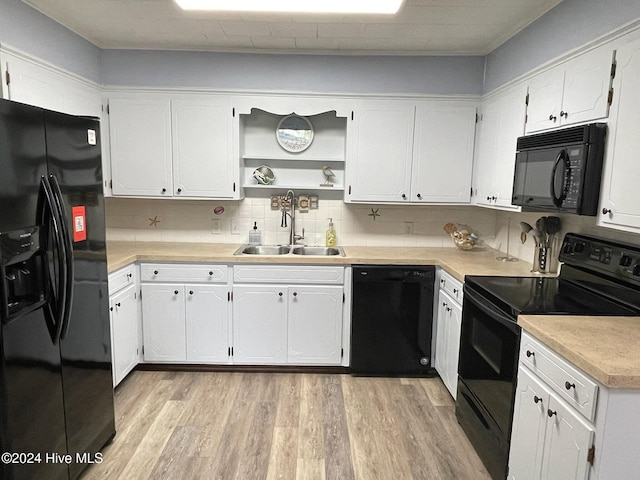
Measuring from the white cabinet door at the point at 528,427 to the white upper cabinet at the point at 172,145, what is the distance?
2419 mm

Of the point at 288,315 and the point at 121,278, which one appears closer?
the point at 121,278

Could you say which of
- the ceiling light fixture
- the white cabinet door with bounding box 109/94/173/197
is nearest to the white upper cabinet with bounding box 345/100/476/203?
the ceiling light fixture

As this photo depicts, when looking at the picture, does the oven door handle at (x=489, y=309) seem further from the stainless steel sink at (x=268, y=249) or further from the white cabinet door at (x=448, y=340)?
the stainless steel sink at (x=268, y=249)

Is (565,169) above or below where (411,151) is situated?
below

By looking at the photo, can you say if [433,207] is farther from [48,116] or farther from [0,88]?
[0,88]

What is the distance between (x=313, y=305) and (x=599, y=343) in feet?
6.46

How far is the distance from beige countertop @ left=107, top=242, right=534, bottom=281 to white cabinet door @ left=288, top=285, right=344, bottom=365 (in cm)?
25

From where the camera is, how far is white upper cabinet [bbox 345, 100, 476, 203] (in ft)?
10.6

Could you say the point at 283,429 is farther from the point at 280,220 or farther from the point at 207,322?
the point at 280,220

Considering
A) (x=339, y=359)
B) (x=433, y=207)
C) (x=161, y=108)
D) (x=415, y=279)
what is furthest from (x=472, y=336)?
(x=161, y=108)

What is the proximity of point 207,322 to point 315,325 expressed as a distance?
0.82 metres

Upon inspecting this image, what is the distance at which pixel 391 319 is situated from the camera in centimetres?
311

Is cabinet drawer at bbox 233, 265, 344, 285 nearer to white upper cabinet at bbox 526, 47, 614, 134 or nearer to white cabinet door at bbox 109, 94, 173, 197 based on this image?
white cabinet door at bbox 109, 94, 173, 197

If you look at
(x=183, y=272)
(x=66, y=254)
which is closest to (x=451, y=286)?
(x=183, y=272)
